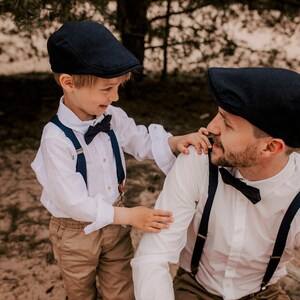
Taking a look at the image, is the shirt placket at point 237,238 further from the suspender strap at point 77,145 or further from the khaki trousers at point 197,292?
the suspender strap at point 77,145

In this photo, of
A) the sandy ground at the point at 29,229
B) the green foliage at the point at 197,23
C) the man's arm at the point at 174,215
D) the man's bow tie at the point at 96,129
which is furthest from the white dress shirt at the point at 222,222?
the green foliage at the point at 197,23

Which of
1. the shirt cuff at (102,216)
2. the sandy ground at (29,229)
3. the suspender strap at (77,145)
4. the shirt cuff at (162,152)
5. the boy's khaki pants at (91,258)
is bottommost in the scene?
the sandy ground at (29,229)

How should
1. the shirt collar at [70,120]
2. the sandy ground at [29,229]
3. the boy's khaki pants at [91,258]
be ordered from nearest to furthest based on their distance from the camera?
1. the shirt collar at [70,120]
2. the boy's khaki pants at [91,258]
3. the sandy ground at [29,229]

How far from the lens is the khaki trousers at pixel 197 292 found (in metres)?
2.16

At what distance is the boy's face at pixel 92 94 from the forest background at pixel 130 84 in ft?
4.20

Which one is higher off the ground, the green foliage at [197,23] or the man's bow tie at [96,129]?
the man's bow tie at [96,129]

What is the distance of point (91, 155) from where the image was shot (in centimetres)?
214

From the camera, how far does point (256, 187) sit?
6.28 feet

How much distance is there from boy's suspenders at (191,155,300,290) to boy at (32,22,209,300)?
153 millimetres

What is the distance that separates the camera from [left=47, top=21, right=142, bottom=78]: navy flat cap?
6.36 ft

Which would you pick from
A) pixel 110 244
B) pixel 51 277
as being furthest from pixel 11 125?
pixel 110 244

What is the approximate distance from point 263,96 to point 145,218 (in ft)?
2.44

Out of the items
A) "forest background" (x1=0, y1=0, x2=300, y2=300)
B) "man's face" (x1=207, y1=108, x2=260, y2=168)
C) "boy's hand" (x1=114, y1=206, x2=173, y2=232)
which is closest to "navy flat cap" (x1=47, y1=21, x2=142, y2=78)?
"man's face" (x1=207, y1=108, x2=260, y2=168)

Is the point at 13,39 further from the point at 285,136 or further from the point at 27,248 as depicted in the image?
the point at 285,136
